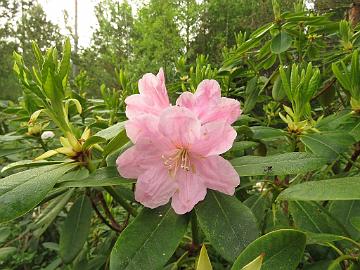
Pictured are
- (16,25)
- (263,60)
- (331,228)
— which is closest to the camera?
(331,228)

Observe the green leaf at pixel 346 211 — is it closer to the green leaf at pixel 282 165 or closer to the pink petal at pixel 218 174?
the green leaf at pixel 282 165

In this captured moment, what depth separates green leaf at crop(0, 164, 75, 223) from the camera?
61cm

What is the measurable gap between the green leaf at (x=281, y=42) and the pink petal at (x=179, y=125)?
0.82m

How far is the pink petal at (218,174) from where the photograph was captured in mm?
691

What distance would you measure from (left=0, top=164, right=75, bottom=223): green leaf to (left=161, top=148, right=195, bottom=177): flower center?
0.60 feet

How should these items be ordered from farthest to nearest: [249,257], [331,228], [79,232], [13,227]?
1. [13,227]
2. [79,232]
3. [331,228]
4. [249,257]

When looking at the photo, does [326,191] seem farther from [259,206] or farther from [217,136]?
[259,206]

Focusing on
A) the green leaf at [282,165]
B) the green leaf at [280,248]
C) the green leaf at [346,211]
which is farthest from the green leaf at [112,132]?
the green leaf at [346,211]

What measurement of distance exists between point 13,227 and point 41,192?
1907mm

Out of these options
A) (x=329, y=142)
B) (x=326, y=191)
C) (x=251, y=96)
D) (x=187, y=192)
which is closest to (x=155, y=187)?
(x=187, y=192)

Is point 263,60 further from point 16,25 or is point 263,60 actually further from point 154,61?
point 16,25

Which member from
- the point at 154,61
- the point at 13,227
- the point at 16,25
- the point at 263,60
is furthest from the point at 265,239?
→ the point at 16,25

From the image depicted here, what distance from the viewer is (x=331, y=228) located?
2.62 ft

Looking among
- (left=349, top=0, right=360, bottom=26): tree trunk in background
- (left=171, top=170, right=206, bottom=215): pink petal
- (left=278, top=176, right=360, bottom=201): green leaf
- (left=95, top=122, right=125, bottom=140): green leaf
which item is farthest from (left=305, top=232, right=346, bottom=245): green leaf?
(left=349, top=0, right=360, bottom=26): tree trunk in background
